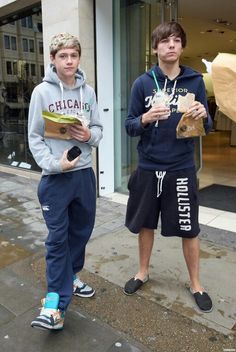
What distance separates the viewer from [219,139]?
1175 cm

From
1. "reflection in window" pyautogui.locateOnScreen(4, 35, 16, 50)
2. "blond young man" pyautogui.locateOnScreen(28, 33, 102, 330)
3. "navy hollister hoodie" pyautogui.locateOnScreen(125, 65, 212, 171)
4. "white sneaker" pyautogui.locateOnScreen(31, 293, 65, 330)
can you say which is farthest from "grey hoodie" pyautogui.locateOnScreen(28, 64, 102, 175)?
"reflection in window" pyautogui.locateOnScreen(4, 35, 16, 50)

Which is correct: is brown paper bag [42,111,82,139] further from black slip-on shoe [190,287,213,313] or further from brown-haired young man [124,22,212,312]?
black slip-on shoe [190,287,213,313]

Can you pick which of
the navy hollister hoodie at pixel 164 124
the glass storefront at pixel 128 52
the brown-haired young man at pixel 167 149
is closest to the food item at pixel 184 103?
the brown-haired young man at pixel 167 149

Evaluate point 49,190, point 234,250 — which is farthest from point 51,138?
point 234,250

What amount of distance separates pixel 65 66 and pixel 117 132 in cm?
291

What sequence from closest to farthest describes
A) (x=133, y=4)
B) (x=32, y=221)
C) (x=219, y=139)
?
1. (x=32, y=221)
2. (x=133, y=4)
3. (x=219, y=139)

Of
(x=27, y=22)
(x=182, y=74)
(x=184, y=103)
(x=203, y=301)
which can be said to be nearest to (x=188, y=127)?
(x=184, y=103)

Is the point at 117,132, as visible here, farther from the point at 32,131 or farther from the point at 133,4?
the point at 32,131

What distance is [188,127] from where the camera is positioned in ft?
7.48

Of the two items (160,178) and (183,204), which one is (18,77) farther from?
(183,204)

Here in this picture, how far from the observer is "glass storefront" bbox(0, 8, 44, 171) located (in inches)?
243

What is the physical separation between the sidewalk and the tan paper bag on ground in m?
1.43

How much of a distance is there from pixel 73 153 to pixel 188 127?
28.6 inches

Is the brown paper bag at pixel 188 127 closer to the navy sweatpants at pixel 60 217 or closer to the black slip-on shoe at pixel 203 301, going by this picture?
the navy sweatpants at pixel 60 217
